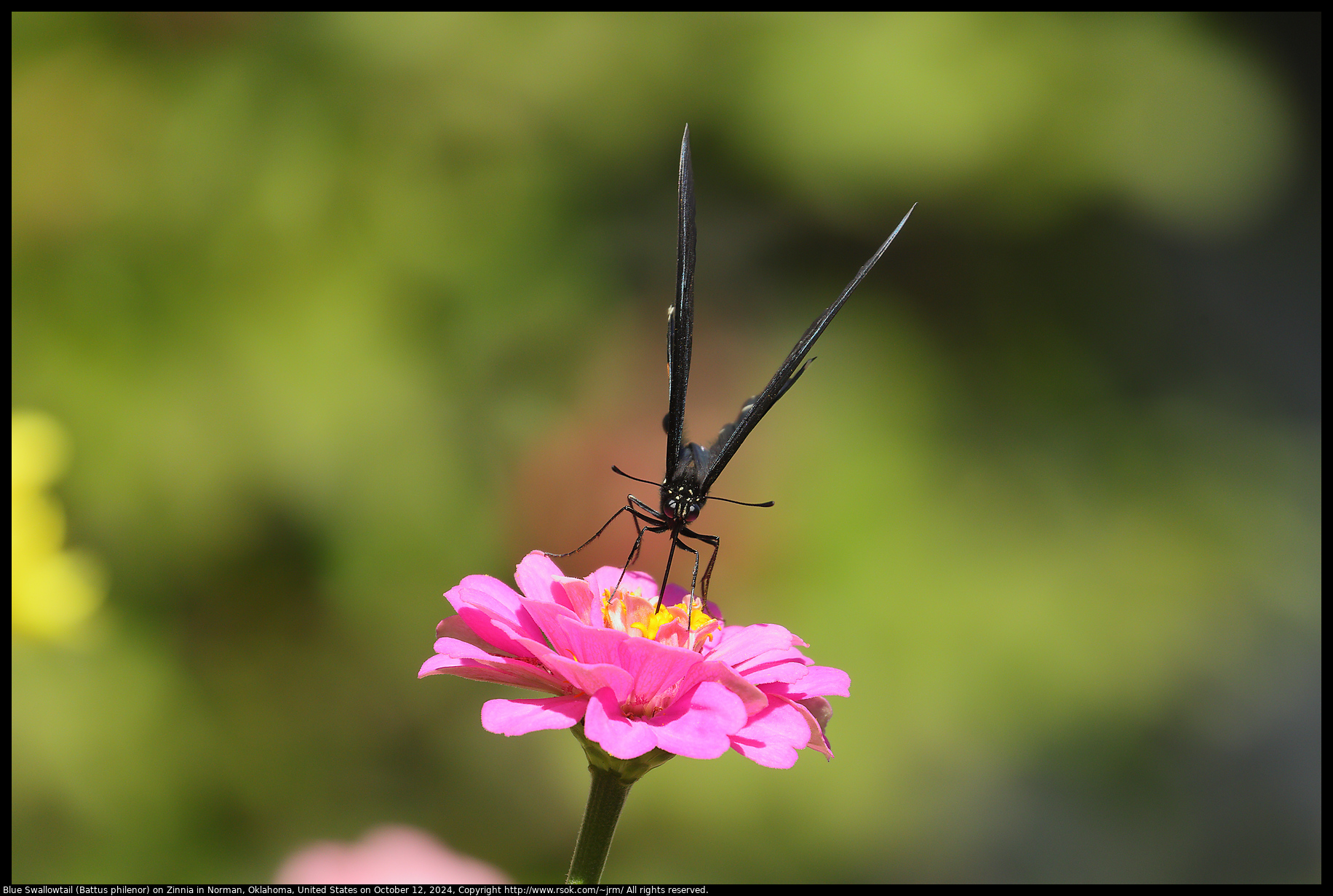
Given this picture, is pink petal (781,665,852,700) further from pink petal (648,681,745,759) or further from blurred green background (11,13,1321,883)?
blurred green background (11,13,1321,883)

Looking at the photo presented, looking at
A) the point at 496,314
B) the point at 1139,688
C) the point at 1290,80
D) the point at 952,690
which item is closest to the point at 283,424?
the point at 496,314

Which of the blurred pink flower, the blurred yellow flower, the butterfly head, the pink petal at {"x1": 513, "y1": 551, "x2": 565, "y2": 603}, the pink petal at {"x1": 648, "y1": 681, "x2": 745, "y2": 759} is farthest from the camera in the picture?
the blurred yellow flower

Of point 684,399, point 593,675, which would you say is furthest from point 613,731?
point 684,399

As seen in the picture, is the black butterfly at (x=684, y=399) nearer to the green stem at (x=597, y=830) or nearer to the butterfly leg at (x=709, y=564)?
the butterfly leg at (x=709, y=564)

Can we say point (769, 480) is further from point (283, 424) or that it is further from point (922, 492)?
point (283, 424)

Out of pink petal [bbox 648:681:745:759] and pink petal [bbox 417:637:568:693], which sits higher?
pink petal [bbox 417:637:568:693]

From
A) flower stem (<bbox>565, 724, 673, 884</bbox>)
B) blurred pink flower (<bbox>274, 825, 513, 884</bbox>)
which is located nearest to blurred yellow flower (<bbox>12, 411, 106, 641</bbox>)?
blurred pink flower (<bbox>274, 825, 513, 884</bbox>)

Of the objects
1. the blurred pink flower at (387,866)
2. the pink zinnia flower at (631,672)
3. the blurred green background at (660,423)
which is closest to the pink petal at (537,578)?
the pink zinnia flower at (631,672)
